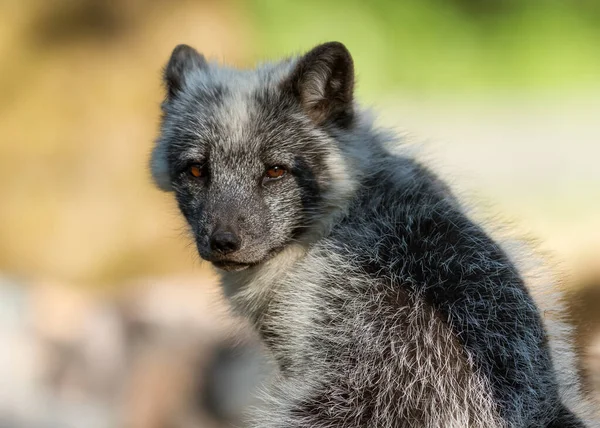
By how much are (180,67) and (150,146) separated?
9.72 ft

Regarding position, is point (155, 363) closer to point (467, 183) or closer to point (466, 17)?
point (467, 183)

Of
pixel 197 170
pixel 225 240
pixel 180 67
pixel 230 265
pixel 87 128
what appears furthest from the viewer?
pixel 87 128

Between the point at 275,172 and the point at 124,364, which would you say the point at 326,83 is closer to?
the point at 275,172

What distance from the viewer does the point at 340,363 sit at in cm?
296

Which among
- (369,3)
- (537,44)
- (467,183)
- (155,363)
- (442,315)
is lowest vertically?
(155,363)

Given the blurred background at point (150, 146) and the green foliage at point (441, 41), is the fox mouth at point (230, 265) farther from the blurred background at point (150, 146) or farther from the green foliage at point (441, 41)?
the green foliage at point (441, 41)

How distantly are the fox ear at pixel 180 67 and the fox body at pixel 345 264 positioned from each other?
19cm

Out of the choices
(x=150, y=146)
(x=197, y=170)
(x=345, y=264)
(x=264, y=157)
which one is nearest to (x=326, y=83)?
(x=264, y=157)

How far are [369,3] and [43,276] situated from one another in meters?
3.68

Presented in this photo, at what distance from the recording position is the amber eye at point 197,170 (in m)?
3.29

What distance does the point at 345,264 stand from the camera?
3.11m

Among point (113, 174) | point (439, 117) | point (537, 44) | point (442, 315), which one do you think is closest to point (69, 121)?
point (113, 174)

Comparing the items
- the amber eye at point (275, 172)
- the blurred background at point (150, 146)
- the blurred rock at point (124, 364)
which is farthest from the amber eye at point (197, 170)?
the blurred rock at point (124, 364)

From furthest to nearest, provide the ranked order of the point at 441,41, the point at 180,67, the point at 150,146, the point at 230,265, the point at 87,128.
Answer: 1. the point at 87,128
2. the point at 150,146
3. the point at 441,41
4. the point at 180,67
5. the point at 230,265
